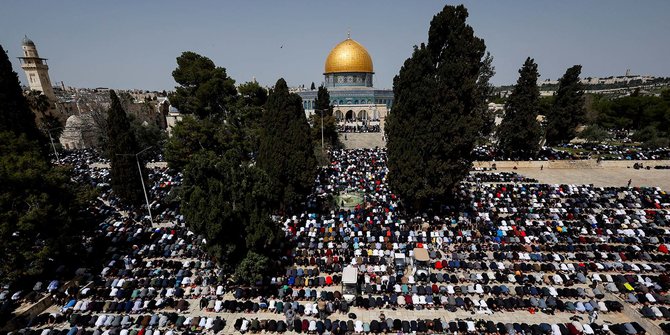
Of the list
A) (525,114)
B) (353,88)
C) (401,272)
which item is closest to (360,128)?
(353,88)

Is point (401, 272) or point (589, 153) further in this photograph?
point (589, 153)

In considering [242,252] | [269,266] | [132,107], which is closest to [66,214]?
[242,252]

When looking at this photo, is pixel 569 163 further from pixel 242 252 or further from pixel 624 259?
pixel 242 252

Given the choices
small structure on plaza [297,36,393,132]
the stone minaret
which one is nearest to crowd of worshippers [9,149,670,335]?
small structure on plaza [297,36,393,132]

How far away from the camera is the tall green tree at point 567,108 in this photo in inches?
1677

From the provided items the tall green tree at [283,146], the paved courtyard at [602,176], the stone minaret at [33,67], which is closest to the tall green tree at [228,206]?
the tall green tree at [283,146]

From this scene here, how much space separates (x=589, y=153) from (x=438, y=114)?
37512 millimetres

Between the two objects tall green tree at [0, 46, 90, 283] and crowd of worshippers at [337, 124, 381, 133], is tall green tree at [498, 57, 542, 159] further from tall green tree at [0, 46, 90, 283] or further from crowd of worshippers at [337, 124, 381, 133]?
tall green tree at [0, 46, 90, 283]

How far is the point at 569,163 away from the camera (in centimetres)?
3934

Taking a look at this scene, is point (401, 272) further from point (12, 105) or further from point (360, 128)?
point (360, 128)

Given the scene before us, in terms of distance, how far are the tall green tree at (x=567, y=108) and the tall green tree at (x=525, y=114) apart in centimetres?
783

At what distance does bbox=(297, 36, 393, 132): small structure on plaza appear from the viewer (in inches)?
2926

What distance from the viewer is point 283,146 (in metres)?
23.8

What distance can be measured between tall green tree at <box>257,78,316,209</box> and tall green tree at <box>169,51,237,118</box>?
5.94 metres
